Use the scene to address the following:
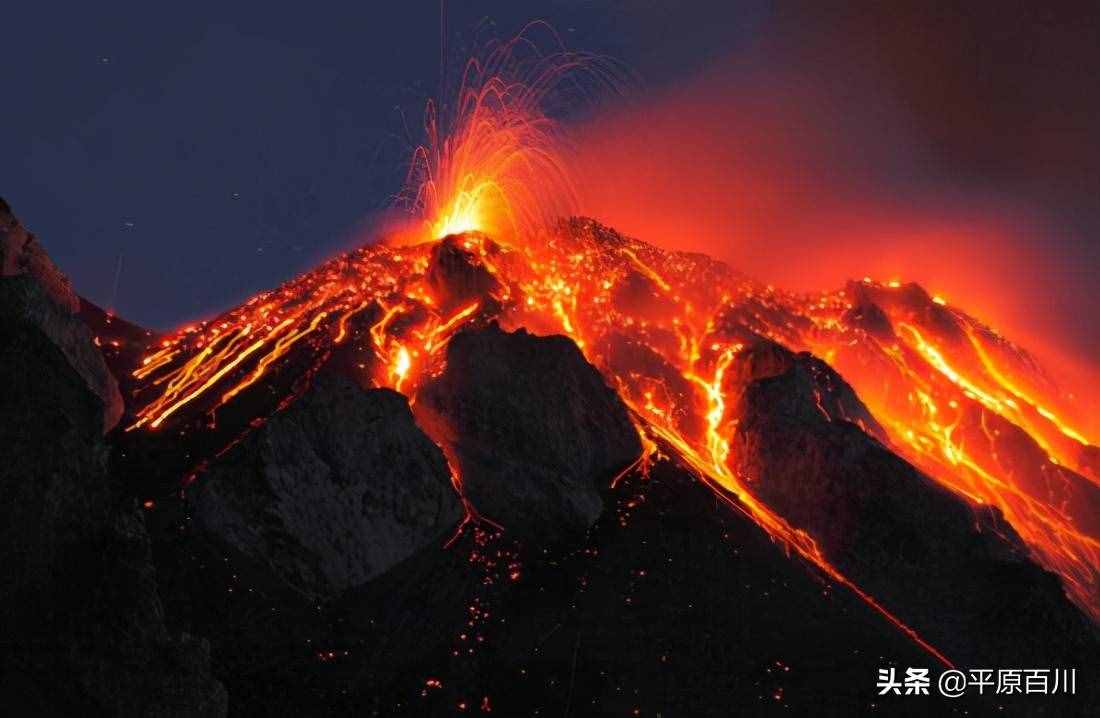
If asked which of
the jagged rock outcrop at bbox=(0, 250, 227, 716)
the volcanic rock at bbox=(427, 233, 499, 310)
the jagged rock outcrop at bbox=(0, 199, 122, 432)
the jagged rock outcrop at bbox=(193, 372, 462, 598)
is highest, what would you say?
the volcanic rock at bbox=(427, 233, 499, 310)

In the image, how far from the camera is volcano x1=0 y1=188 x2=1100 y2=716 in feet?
63.3

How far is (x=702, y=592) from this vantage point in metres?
26.6

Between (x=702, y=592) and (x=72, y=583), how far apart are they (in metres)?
19.3

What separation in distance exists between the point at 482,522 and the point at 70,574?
563 inches

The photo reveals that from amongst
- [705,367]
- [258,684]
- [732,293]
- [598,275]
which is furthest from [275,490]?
[732,293]

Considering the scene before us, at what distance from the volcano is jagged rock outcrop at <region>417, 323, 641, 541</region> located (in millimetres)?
138

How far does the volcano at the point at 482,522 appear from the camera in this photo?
19.3 meters

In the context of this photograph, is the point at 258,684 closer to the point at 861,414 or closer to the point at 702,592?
the point at 702,592

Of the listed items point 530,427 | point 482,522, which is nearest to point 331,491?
point 482,522

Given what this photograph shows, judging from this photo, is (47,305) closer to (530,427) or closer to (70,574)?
(70,574)

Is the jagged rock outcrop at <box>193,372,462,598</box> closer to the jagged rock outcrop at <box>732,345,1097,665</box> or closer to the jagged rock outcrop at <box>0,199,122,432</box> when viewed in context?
the jagged rock outcrop at <box>0,199,122,432</box>

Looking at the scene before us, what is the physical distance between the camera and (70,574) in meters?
18.0

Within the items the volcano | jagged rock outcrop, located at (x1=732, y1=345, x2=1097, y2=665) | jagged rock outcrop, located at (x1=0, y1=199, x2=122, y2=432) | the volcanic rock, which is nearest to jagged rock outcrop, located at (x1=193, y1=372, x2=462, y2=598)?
the volcano

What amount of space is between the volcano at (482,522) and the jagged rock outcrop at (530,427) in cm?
14
